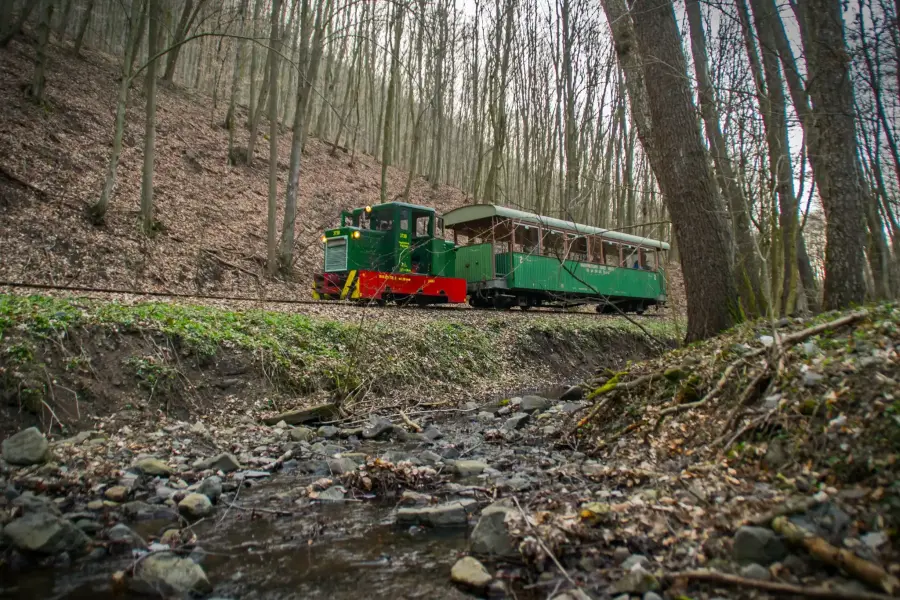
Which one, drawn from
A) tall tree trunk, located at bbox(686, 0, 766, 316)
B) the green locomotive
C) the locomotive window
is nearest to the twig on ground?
tall tree trunk, located at bbox(686, 0, 766, 316)

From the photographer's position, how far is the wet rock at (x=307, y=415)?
6.06m

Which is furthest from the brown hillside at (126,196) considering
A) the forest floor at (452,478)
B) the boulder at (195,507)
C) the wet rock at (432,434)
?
the boulder at (195,507)

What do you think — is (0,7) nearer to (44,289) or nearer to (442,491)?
(44,289)

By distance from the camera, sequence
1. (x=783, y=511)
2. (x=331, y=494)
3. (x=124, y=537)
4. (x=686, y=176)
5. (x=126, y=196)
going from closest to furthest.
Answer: (x=783, y=511) < (x=124, y=537) < (x=331, y=494) < (x=686, y=176) < (x=126, y=196)

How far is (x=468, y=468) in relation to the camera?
411 centimetres

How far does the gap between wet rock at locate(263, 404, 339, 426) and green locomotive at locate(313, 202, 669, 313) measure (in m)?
4.36

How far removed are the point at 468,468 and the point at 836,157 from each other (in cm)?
514

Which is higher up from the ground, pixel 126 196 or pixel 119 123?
pixel 119 123

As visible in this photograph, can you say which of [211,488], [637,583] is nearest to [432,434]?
[211,488]

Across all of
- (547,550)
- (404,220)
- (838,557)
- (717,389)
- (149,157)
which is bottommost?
(547,550)

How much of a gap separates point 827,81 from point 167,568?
7.40m

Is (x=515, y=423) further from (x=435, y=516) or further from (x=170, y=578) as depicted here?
(x=170, y=578)

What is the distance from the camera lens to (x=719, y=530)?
7.67 ft

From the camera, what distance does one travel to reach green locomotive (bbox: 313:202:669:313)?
12.1 metres
